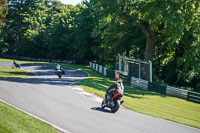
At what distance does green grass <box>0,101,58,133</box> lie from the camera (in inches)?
304

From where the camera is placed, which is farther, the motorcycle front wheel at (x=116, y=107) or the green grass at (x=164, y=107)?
the green grass at (x=164, y=107)

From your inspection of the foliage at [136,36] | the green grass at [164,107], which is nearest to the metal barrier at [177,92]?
the green grass at [164,107]

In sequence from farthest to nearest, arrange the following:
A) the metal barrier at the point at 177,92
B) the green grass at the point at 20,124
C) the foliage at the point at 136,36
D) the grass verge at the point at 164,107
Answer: the foliage at the point at 136,36
the metal barrier at the point at 177,92
the grass verge at the point at 164,107
the green grass at the point at 20,124

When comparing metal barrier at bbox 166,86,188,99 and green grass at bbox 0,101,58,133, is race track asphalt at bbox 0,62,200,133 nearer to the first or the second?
green grass at bbox 0,101,58,133

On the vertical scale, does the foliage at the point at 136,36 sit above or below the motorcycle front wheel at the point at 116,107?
above

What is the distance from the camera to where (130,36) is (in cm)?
3931

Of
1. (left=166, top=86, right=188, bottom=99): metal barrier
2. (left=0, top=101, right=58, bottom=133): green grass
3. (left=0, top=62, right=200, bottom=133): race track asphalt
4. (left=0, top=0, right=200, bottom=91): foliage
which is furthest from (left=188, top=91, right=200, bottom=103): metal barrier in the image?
(left=0, top=101, right=58, bottom=133): green grass

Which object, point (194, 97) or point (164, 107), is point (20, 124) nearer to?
point (164, 107)

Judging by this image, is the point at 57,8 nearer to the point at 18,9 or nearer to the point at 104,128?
the point at 18,9

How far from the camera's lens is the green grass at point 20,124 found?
304 inches

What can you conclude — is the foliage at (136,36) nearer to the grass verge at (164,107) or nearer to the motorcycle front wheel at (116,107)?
the grass verge at (164,107)

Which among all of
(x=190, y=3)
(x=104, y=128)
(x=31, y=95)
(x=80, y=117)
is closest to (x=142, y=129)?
(x=104, y=128)

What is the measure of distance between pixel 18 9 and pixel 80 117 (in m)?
81.2

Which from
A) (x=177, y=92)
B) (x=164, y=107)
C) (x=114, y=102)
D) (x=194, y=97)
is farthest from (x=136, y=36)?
(x=114, y=102)
